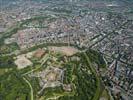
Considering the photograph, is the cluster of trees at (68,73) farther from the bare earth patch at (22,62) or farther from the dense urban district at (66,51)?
the bare earth patch at (22,62)

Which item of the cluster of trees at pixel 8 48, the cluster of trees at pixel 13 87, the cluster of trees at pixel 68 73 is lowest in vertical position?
the cluster of trees at pixel 13 87

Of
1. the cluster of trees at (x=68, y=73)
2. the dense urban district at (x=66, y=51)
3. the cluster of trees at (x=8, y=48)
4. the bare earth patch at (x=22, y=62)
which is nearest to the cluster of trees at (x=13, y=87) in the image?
the dense urban district at (x=66, y=51)

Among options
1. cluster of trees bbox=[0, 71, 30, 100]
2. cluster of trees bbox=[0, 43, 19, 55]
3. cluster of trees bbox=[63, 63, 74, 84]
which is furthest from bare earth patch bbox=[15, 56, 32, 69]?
cluster of trees bbox=[63, 63, 74, 84]

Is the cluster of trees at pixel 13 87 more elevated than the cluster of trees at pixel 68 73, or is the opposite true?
the cluster of trees at pixel 68 73

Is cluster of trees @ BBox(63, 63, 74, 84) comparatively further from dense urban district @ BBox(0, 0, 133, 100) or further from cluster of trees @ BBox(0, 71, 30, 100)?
cluster of trees @ BBox(0, 71, 30, 100)

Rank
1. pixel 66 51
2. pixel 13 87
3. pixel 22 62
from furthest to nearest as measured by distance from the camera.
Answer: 1. pixel 66 51
2. pixel 22 62
3. pixel 13 87

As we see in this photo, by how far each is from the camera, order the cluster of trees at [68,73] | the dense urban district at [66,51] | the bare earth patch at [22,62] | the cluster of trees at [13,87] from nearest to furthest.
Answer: the cluster of trees at [13,87] < the dense urban district at [66,51] < the cluster of trees at [68,73] < the bare earth patch at [22,62]

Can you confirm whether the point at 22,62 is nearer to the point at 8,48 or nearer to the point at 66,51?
the point at 8,48

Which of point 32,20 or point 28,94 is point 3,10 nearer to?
point 32,20

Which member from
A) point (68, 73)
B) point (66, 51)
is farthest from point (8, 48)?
point (68, 73)

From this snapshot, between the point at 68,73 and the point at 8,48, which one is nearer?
the point at 68,73

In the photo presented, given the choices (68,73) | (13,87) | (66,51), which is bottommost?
(13,87)
